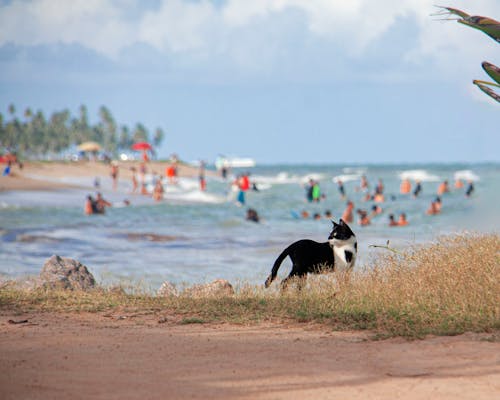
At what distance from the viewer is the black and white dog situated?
9.14 m

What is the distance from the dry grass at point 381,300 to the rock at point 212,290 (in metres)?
0.51

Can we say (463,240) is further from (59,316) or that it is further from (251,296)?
(59,316)

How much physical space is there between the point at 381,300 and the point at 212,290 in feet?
9.21

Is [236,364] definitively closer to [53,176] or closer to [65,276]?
[65,276]

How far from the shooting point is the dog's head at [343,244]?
9.27m

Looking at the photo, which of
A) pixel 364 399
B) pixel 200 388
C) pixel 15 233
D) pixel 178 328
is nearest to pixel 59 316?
pixel 178 328

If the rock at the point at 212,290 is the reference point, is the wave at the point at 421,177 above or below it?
below

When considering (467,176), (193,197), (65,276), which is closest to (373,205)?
(193,197)

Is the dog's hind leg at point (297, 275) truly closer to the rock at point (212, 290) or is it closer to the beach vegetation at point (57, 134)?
the rock at point (212, 290)

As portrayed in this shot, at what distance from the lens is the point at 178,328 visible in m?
7.59

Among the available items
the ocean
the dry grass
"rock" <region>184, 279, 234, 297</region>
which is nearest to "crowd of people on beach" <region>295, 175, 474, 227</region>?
the ocean

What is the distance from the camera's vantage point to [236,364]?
6250 millimetres

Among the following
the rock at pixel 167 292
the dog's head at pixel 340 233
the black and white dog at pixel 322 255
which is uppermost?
the dog's head at pixel 340 233

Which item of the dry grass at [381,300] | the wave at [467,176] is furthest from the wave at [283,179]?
the dry grass at [381,300]
